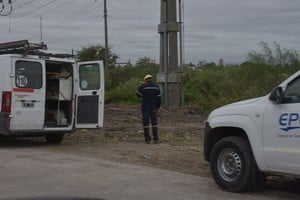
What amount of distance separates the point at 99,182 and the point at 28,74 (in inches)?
198

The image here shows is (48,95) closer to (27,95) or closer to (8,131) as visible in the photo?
(27,95)

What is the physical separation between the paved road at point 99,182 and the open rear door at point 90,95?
272 cm

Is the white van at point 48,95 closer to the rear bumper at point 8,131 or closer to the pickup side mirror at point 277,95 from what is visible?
the rear bumper at point 8,131

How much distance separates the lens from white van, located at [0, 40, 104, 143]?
13.5m

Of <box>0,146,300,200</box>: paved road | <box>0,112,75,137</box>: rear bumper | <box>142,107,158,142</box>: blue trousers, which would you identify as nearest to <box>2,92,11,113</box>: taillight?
<box>0,112,75,137</box>: rear bumper

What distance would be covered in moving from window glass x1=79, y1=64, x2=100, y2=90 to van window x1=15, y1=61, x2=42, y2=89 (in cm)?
142

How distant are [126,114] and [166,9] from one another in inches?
236

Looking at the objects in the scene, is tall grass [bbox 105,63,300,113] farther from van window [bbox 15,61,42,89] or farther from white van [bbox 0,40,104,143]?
van window [bbox 15,61,42,89]

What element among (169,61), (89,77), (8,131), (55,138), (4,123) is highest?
(169,61)

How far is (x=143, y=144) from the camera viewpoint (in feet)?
49.3

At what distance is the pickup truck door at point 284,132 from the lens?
788cm

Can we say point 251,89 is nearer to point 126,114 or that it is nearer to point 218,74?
point 126,114

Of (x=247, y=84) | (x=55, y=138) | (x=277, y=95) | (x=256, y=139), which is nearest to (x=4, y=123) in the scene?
(x=55, y=138)

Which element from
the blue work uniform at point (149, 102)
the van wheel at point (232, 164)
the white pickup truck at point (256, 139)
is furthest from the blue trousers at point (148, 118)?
the van wheel at point (232, 164)
